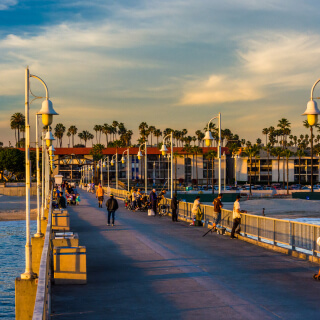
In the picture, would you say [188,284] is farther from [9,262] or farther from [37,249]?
[9,262]

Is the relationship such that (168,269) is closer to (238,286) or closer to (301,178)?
(238,286)

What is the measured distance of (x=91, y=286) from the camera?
12336mm

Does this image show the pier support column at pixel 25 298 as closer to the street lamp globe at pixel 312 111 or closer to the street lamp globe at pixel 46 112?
the street lamp globe at pixel 46 112

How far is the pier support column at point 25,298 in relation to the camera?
10477 mm

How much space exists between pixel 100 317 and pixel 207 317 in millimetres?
1865

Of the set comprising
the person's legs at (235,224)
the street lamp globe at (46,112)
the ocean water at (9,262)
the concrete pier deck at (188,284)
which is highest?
the street lamp globe at (46,112)

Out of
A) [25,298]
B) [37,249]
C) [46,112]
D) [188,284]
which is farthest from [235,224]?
[25,298]

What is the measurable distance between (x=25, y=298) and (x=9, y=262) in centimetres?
2342

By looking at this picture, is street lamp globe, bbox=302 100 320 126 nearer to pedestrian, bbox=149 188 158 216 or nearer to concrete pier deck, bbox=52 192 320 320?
concrete pier deck, bbox=52 192 320 320

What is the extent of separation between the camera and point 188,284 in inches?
491

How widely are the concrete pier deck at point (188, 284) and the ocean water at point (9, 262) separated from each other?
13.2 feet

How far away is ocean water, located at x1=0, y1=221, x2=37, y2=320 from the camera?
2102cm

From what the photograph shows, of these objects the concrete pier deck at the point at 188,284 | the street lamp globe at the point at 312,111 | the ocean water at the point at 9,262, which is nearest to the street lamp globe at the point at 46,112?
the concrete pier deck at the point at 188,284

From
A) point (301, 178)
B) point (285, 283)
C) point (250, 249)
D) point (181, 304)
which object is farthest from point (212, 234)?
point (301, 178)
